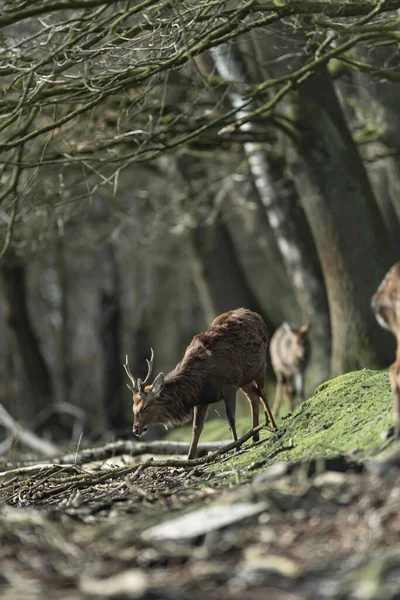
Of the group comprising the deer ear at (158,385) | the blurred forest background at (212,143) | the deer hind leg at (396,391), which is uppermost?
the blurred forest background at (212,143)

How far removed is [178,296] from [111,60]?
32.3 metres

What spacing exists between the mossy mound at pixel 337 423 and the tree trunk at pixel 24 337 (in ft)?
44.1

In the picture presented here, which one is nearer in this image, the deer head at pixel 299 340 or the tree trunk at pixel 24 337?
the deer head at pixel 299 340

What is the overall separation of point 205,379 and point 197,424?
0.41 metres

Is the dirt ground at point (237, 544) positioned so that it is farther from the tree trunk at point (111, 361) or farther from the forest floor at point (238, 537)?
the tree trunk at point (111, 361)

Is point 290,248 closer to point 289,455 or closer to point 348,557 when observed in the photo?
point 289,455

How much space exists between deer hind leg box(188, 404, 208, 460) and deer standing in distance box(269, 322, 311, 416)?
6.11 metres

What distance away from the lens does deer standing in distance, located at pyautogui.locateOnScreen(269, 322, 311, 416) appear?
15.7 metres

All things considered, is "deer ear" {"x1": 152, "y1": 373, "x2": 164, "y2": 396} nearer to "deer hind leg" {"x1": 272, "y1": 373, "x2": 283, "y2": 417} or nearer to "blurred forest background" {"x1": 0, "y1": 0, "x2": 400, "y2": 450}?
"blurred forest background" {"x1": 0, "y1": 0, "x2": 400, "y2": 450}

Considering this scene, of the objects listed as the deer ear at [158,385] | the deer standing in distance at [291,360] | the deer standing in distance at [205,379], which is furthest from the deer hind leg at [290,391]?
the deer ear at [158,385]

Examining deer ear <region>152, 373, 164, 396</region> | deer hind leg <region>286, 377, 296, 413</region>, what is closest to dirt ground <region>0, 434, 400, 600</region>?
deer ear <region>152, 373, 164, 396</region>

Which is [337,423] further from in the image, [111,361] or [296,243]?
[111,361]

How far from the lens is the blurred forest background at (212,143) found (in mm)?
8758

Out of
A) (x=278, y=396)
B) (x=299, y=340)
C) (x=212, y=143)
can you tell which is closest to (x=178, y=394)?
(x=212, y=143)
